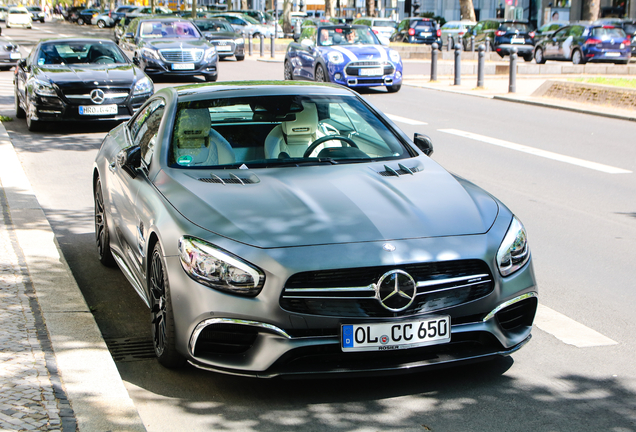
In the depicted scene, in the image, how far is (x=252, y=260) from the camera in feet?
12.8

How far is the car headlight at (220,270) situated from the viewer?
12.8ft

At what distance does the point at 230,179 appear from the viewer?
483 centimetres

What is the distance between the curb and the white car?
2948 inches

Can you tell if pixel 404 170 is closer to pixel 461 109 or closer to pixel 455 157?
pixel 455 157

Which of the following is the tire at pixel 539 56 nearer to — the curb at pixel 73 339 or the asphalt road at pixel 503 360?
the asphalt road at pixel 503 360

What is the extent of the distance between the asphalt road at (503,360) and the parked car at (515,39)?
25454mm

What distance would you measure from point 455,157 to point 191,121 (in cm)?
710

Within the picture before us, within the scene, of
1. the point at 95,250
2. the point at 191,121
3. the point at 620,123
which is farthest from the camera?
the point at 620,123

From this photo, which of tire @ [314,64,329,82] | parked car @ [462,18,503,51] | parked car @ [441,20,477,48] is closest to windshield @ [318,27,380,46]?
tire @ [314,64,329,82]

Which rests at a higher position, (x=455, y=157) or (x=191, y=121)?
(x=191, y=121)

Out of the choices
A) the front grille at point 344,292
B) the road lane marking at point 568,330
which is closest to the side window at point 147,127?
the front grille at point 344,292

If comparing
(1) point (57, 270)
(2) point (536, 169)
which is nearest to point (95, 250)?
(1) point (57, 270)

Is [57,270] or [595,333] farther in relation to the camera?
[57,270]

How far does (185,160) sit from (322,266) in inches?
63.6
